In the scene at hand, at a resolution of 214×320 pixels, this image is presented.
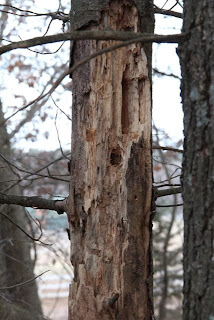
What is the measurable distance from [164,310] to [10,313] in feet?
21.1

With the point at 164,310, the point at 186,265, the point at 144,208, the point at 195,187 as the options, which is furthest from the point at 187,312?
the point at 164,310

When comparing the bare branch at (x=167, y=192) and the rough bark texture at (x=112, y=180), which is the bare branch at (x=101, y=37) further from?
the bare branch at (x=167, y=192)

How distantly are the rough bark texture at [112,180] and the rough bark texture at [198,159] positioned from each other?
99cm

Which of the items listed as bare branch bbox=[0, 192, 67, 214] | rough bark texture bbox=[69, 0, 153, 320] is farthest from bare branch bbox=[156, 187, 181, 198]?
bare branch bbox=[0, 192, 67, 214]

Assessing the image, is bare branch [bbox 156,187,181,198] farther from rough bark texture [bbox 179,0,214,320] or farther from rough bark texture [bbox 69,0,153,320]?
rough bark texture [bbox 179,0,214,320]

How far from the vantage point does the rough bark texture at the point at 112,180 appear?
3076mm

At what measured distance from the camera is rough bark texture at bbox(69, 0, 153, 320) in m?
3.08

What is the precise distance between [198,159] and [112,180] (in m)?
1.12

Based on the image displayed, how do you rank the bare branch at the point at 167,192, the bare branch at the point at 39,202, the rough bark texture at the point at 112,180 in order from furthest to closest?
the bare branch at the point at 167,192 < the bare branch at the point at 39,202 < the rough bark texture at the point at 112,180

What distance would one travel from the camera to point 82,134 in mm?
3168

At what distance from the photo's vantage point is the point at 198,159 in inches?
80.1

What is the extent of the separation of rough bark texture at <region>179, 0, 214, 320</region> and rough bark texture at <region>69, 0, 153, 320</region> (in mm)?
989

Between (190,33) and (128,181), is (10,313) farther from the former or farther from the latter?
(190,33)

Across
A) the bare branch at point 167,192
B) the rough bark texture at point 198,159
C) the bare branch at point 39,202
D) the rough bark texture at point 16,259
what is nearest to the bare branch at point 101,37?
the rough bark texture at point 198,159
